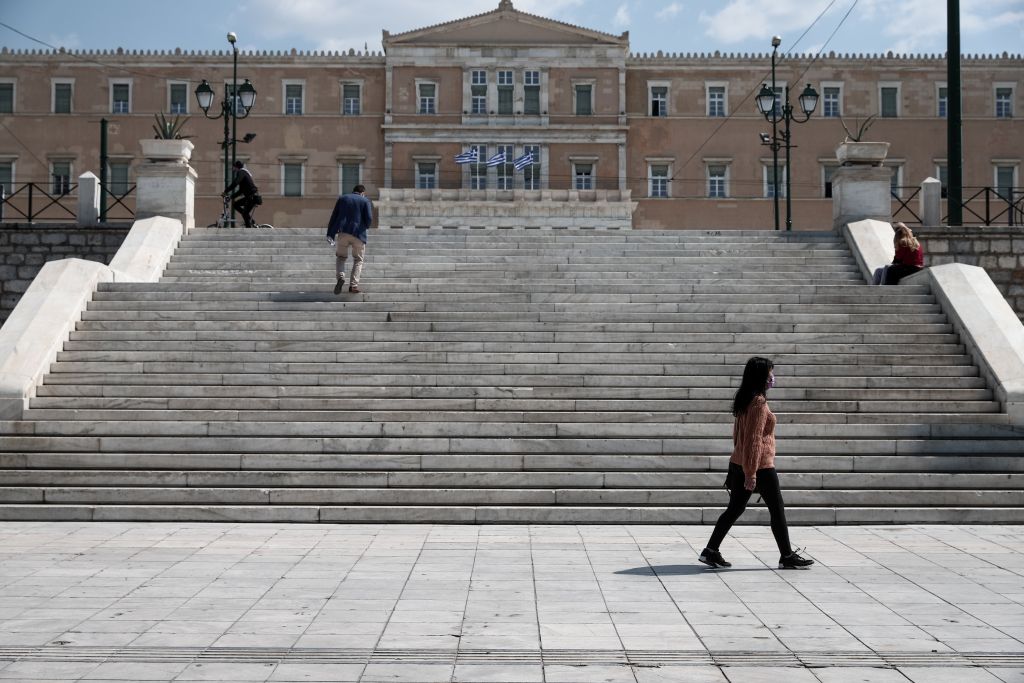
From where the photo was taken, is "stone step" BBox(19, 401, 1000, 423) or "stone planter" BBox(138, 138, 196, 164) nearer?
"stone step" BBox(19, 401, 1000, 423)

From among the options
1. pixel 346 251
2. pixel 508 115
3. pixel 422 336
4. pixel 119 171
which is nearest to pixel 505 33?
pixel 508 115

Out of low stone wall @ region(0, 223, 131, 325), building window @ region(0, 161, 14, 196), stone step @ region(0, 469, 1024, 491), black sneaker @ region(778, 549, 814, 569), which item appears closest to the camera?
black sneaker @ region(778, 549, 814, 569)

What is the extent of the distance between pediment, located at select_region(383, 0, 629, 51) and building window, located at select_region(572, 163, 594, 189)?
570 centimetres

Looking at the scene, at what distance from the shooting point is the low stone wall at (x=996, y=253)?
1891 centimetres

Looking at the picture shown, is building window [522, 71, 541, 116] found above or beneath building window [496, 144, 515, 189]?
above

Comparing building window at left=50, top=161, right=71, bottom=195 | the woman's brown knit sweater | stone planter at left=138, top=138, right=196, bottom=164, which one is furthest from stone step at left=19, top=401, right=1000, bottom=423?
building window at left=50, top=161, right=71, bottom=195

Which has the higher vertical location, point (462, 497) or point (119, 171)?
point (119, 171)

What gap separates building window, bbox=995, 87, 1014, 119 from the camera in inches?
2181

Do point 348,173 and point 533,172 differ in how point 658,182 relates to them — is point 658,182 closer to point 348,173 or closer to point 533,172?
point 533,172

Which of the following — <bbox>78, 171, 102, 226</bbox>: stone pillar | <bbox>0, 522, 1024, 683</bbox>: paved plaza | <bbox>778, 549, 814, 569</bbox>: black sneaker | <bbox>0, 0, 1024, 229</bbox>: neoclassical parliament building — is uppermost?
<bbox>0, 0, 1024, 229</bbox>: neoclassical parliament building

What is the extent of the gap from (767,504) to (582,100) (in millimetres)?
48592

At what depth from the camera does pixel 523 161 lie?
5175 centimetres

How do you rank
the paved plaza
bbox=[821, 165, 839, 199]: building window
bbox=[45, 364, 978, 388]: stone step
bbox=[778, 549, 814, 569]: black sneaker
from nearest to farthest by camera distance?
1. the paved plaza
2. bbox=[778, 549, 814, 569]: black sneaker
3. bbox=[45, 364, 978, 388]: stone step
4. bbox=[821, 165, 839, 199]: building window

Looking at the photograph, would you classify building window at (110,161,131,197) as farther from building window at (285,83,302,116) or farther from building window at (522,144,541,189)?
building window at (522,144,541,189)
